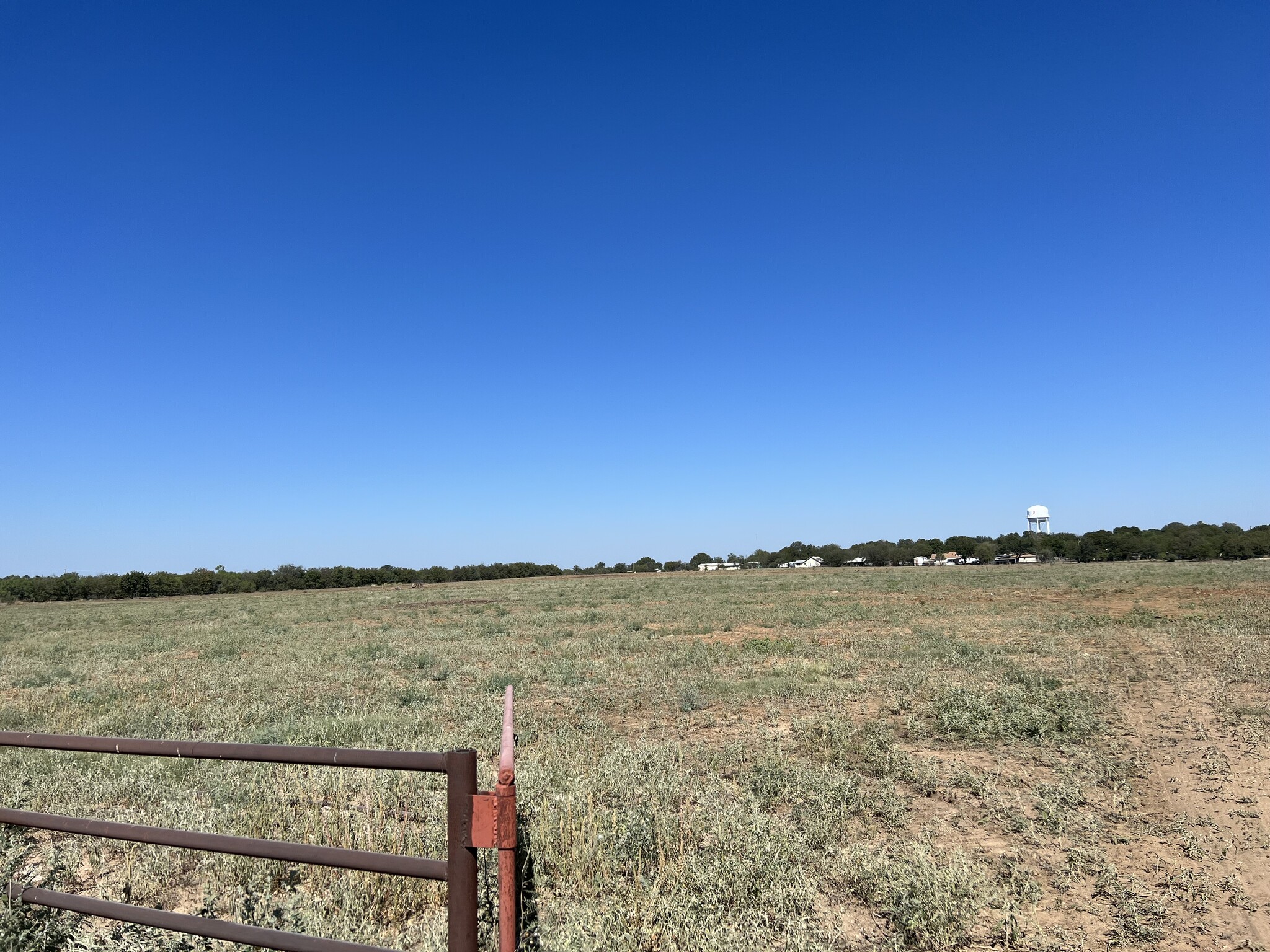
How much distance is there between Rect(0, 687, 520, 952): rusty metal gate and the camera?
7.87ft

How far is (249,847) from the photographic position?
9.33 ft

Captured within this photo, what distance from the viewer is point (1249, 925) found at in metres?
4.50

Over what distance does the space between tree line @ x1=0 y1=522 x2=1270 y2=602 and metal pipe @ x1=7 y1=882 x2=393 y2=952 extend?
7271cm

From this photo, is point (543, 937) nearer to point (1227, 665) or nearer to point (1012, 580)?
point (1227, 665)

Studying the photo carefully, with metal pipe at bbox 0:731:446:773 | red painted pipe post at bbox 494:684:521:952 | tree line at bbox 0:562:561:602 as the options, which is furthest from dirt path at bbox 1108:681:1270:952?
tree line at bbox 0:562:561:602

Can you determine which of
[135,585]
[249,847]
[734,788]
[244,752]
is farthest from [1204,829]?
[135,585]

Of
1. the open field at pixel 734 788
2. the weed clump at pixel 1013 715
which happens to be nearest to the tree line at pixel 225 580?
the open field at pixel 734 788

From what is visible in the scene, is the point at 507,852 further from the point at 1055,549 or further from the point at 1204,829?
the point at 1055,549

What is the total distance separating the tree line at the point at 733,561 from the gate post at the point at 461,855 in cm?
7451

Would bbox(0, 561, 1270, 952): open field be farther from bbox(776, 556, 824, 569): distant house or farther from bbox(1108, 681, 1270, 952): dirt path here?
bbox(776, 556, 824, 569): distant house

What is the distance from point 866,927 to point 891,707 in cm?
673

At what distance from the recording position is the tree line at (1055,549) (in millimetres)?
87250

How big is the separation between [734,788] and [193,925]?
5.17 meters

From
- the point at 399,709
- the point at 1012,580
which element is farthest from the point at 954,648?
the point at 1012,580
